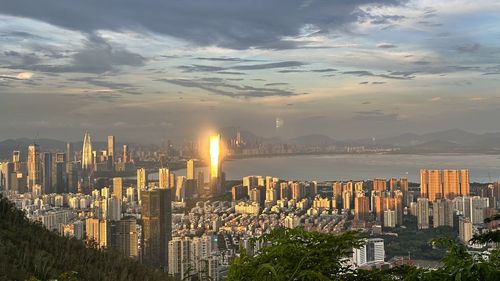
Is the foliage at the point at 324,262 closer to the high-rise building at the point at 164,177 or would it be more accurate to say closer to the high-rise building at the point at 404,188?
the high-rise building at the point at 404,188

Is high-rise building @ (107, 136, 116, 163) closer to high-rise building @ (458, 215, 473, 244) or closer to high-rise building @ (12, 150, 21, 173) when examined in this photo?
high-rise building @ (12, 150, 21, 173)

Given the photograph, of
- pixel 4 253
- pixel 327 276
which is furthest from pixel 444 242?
pixel 4 253

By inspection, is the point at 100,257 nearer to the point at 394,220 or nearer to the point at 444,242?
the point at 444,242

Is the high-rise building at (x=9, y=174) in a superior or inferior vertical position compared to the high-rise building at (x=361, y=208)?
superior

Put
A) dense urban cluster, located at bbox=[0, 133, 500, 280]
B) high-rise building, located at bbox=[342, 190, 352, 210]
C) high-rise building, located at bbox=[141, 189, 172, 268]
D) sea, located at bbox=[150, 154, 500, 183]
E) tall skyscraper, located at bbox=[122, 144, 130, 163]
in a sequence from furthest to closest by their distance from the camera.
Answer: sea, located at bbox=[150, 154, 500, 183] < tall skyscraper, located at bbox=[122, 144, 130, 163] < high-rise building, located at bbox=[342, 190, 352, 210] < dense urban cluster, located at bbox=[0, 133, 500, 280] < high-rise building, located at bbox=[141, 189, 172, 268]

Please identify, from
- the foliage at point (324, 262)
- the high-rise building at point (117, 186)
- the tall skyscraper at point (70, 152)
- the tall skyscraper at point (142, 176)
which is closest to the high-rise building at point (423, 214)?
the tall skyscraper at point (142, 176)

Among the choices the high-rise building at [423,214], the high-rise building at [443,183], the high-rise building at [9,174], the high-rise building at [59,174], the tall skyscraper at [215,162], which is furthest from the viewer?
the tall skyscraper at [215,162]

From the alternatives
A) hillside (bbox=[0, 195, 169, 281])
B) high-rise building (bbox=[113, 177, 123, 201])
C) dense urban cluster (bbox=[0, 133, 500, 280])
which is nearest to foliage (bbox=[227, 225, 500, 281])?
hillside (bbox=[0, 195, 169, 281])

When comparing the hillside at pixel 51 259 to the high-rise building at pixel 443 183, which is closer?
the hillside at pixel 51 259
